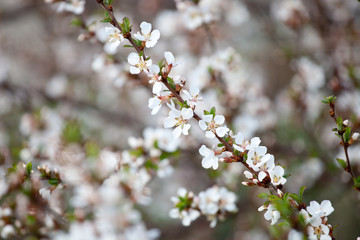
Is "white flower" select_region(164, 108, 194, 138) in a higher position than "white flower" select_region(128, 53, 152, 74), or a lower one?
lower

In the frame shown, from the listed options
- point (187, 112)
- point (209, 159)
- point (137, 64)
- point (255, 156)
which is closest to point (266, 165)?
point (255, 156)

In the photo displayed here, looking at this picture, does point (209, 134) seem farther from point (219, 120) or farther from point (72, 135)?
point (72, 135)

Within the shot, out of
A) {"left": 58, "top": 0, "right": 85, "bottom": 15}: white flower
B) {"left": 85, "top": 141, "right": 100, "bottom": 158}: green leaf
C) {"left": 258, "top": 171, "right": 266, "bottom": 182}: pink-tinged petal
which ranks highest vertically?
{"left": 58, "top": 0, "right": 85, "bottom": 15}: white flower

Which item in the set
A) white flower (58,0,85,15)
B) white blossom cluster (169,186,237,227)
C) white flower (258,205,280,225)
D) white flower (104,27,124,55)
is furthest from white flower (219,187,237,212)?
white flower (58,0,85,15)

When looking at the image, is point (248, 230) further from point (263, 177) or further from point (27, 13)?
point (27, 13)

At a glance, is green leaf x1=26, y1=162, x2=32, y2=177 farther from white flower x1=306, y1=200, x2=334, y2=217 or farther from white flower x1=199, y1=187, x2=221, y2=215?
white flower x1=306, y1=200, x2=334, y2=217

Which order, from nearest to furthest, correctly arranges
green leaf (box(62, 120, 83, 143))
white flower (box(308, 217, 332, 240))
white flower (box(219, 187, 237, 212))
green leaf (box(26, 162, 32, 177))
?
white flower (box(308, 217, 332, 240)) < green leaf (box(26, 162, 32, 177)) < white flower (box(219, 187, 237, 212)) < green leaf (box(62, 120, 83, 143))
